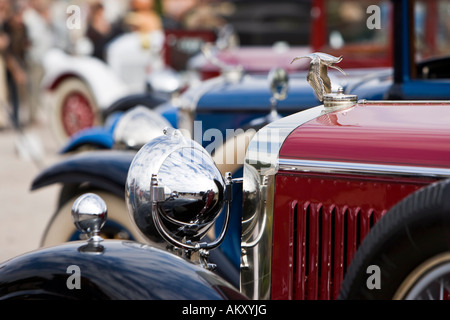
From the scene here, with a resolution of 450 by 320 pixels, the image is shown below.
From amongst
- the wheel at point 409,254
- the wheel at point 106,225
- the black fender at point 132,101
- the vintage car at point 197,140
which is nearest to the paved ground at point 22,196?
the black fender at point 132,101

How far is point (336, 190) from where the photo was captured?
1972 mm

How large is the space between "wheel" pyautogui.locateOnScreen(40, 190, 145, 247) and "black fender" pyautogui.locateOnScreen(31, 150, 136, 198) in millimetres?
59

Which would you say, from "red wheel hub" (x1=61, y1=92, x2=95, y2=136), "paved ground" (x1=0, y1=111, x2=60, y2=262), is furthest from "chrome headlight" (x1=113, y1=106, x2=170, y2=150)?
"red wheel hub" (x1=61, y1=92, x2=95, y2=136)

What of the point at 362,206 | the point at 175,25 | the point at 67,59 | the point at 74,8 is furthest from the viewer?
the point at 175,25

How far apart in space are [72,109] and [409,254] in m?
7.65

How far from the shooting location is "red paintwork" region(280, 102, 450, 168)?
182 centimetres

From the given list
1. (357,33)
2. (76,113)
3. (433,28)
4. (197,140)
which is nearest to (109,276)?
(197,140)

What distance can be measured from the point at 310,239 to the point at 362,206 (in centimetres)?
19

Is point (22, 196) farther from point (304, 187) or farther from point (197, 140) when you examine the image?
point (304, 187)

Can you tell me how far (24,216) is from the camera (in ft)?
18.2

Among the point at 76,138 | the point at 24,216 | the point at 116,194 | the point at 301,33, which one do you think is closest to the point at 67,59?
the point at 301,33

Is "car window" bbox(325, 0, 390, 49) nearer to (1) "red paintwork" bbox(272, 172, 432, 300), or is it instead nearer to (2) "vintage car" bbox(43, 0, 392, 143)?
(2) "vintage car" bbox(43, 0, 392, 143)

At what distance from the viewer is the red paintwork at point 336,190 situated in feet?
6.14
